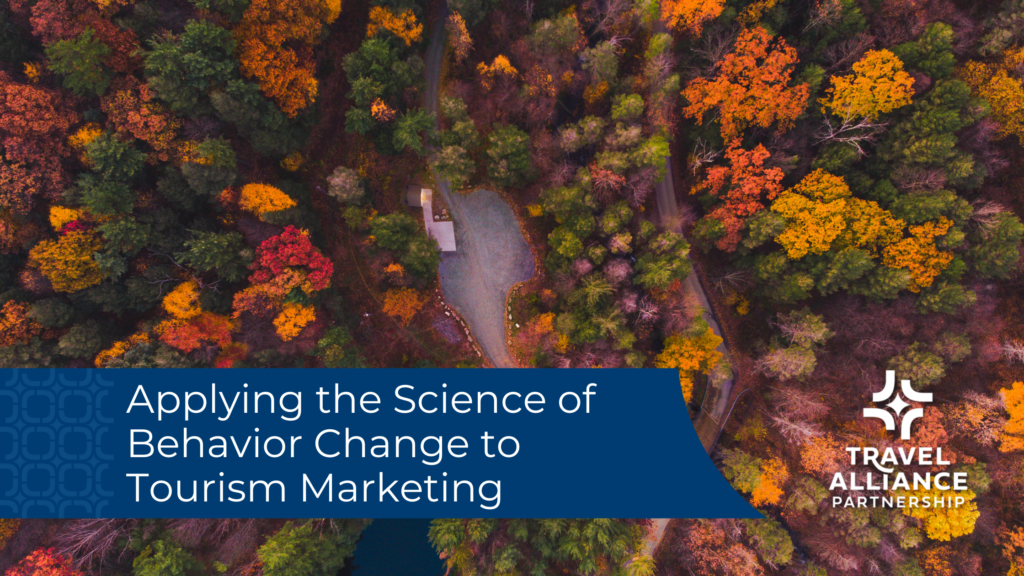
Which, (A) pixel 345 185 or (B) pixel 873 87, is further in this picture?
(A) pixel 345 185

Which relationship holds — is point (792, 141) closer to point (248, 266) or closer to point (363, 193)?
point (363, 193)

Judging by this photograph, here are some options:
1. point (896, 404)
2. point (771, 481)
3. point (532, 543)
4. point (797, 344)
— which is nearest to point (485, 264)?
point (532, 543)

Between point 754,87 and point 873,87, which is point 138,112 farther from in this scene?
point 873,87

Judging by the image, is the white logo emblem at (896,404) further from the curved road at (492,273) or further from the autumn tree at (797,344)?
the curved road at (492,273)

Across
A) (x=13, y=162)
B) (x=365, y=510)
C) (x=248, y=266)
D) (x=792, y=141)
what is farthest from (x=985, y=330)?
(x=13, y=162)

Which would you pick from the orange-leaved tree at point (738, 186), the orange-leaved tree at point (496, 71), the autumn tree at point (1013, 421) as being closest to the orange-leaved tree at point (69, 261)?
the orange-leaved tree at point (496, 71)
